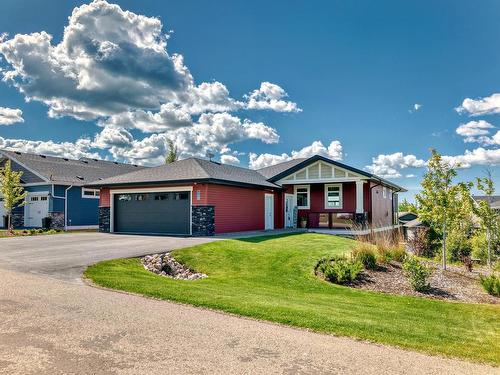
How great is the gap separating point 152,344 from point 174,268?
6995 mm

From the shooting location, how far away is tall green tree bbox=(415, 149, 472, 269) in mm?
11602

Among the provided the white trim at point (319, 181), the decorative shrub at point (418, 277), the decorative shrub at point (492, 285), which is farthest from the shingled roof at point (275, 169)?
the decorative shrub at point (492, 285)

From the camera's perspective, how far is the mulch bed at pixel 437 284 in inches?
350

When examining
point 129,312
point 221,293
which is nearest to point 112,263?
point 221,293

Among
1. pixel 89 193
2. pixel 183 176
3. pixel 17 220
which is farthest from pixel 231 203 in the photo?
pixel 17 220

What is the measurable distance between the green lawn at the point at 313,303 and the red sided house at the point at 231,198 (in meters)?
6.67

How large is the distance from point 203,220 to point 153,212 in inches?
139

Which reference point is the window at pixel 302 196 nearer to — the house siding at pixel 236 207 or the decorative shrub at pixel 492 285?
the house siding at pixel 236 207

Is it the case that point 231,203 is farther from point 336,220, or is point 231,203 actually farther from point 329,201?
point 336,220

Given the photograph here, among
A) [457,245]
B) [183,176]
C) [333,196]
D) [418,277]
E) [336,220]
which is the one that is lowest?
[457,245]

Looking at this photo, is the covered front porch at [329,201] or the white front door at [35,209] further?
the white front door at [35,209]

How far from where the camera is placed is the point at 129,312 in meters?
5.73

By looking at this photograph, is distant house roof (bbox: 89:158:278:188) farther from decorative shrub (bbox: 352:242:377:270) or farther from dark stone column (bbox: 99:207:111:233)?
decorative shrub (bbox: 352:242:377:270)

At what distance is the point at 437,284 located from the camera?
9.93 meters
